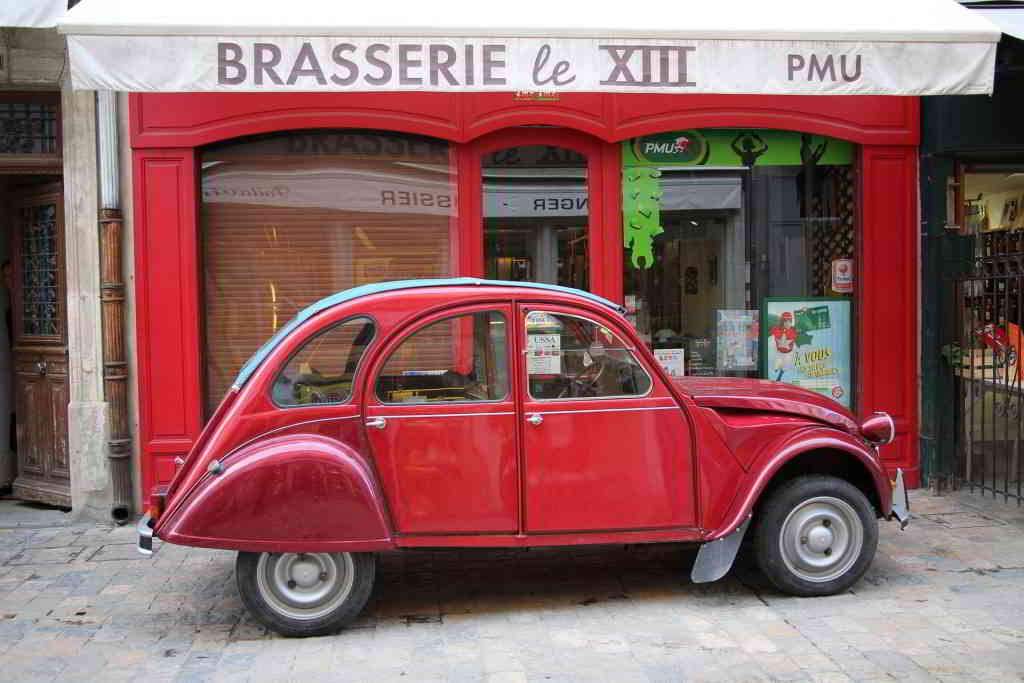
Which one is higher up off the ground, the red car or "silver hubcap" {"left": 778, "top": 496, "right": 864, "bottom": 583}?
the red car

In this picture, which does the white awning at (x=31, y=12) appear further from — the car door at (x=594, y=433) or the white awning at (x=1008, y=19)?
the white awning at (x=1008, y=19)

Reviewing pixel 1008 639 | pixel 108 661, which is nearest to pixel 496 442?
pixel 108 661

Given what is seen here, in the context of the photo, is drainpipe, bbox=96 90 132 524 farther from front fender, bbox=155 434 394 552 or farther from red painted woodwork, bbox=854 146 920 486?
red painted woodwork, bbox=854 146 920 486

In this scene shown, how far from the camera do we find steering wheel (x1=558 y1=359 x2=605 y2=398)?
211 inches

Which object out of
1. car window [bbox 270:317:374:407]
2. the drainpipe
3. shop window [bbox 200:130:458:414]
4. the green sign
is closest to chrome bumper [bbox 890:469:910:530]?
car window [bbox 270:317:374:407]

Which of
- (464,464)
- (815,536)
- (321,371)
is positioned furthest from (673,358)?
(321,371)

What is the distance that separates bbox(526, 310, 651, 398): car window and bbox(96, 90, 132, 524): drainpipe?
148 inches

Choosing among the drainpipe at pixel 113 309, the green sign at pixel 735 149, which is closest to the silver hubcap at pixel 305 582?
the drainpipe at pixel 113 309

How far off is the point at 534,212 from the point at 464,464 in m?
3.46

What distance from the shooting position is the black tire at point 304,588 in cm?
516

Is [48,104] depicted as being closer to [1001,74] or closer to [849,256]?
[849,256]

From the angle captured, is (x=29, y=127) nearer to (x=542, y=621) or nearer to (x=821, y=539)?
(x=542, y=621)

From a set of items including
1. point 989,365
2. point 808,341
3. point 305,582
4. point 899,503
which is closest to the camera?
point 305,582

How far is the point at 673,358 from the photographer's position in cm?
848
